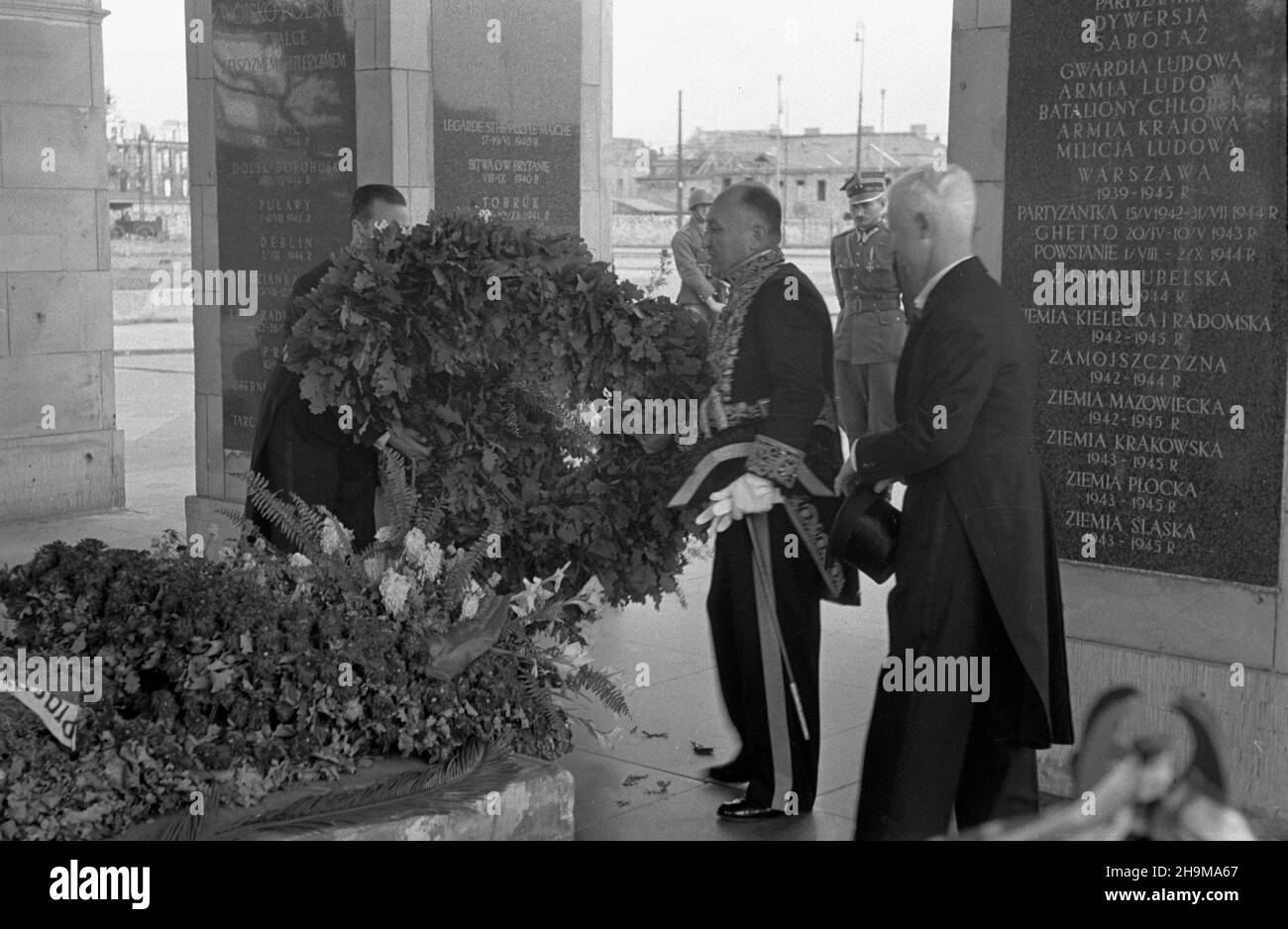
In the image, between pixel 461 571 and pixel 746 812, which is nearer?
pixel 461 571

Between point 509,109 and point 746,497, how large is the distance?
12.3ft

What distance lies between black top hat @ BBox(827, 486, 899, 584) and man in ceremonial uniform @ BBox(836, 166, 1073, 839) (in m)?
0.07

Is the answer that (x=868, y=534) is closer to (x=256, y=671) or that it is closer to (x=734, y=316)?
(x=734, y=316)

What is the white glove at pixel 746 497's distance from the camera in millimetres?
4719

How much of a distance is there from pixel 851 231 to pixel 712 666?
6.03 meters

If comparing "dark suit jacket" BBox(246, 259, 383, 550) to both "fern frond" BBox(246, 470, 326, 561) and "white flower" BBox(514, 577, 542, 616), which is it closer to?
"fern frond" BBox(246, 470, 326, 561)

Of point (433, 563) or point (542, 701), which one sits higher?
point (433, 563)

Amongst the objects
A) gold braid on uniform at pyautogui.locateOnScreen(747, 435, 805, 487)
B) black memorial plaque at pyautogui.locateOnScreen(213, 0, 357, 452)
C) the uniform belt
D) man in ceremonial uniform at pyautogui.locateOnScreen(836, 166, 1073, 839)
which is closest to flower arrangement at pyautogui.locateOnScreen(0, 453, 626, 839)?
gold braid on uniform at pyautogui.locateOnScreen(747, 435, 805, 487)

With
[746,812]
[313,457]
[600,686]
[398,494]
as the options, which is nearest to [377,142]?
[313,457]

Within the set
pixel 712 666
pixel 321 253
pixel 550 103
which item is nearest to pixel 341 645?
pixel 712 666

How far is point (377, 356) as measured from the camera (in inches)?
195

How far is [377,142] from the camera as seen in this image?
24.5 feet

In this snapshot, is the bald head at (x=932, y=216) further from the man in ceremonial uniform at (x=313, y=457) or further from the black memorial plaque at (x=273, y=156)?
the black memorial plaque at (x=273, y=156)

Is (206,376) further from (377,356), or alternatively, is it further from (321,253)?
(377,356)
